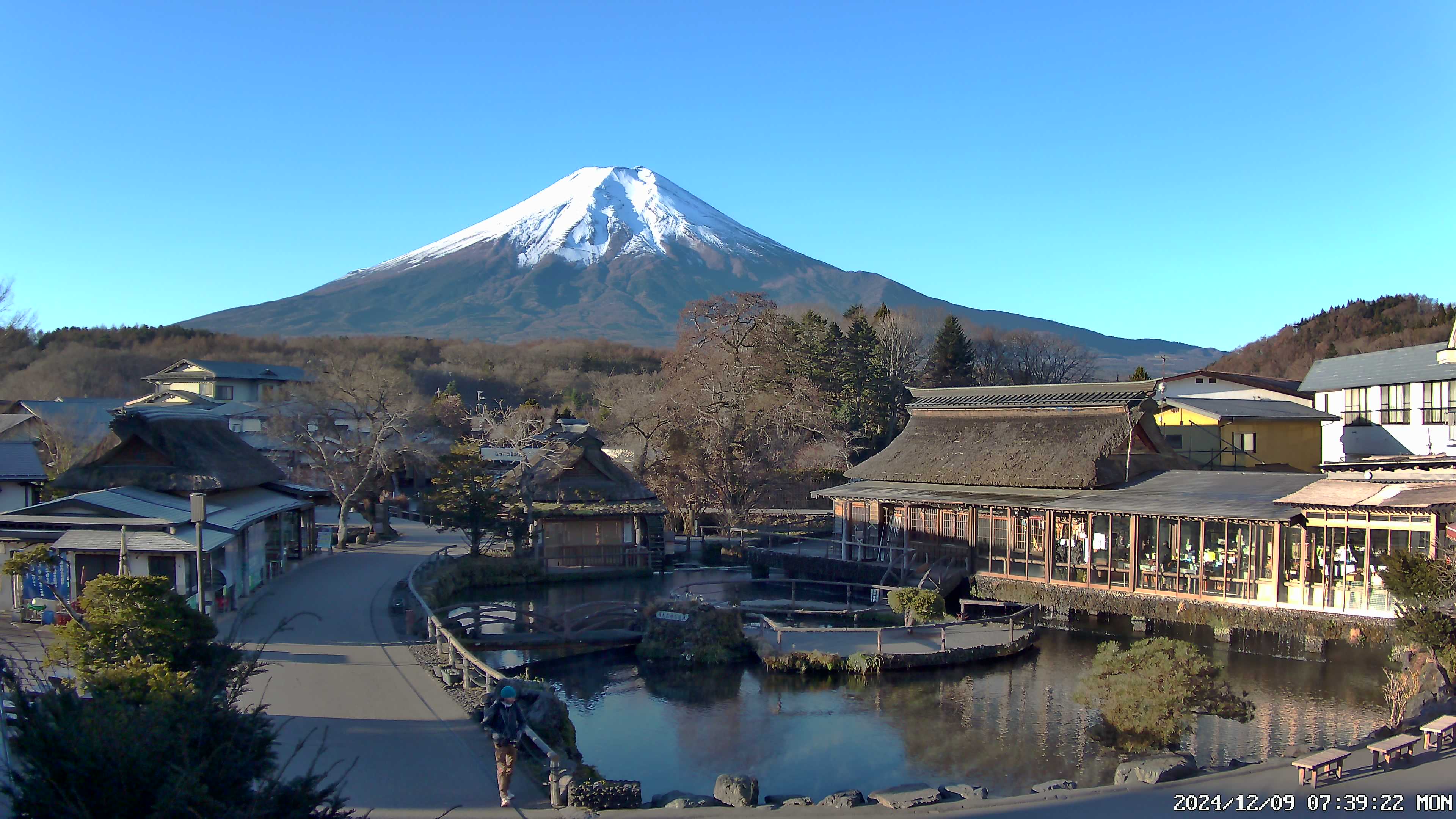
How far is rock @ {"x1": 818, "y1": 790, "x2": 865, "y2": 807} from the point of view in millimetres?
8258

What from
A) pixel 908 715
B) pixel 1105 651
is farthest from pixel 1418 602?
pixel 908 715

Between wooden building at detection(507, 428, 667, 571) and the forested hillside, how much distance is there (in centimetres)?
3922

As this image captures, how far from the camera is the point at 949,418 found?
25.4 metres

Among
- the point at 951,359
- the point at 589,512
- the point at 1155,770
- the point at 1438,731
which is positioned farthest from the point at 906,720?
the point at 951,359

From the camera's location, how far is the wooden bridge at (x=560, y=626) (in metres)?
15.9

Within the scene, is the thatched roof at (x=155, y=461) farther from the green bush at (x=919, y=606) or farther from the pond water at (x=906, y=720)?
the green bush at (x=919, y=606)

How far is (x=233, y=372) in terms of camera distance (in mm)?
Answer: 47281

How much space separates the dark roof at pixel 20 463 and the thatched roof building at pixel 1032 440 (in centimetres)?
1905

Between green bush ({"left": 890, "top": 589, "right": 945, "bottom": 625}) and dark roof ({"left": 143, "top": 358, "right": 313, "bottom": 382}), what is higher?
dark roof ({"left": 143, "top": 358, "right": 313, "bottom": 382})

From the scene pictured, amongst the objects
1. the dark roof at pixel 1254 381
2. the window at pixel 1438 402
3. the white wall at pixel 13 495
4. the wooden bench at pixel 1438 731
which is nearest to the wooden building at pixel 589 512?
the white wall at pixel 13 495

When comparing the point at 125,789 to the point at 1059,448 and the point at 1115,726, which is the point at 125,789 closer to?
the point at 1115,726

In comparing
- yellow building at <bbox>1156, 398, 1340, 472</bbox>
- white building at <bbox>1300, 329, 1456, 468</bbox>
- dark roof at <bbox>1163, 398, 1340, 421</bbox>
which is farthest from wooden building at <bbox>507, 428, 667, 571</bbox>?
white building at <bbox>1300, 329, 1456, 468</bbox>

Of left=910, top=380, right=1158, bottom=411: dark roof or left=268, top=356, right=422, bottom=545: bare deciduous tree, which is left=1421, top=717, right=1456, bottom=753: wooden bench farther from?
left=268, top=356, right=422, bottom=545: bare deciduous tree

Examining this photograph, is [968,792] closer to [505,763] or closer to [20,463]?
[505,763]
